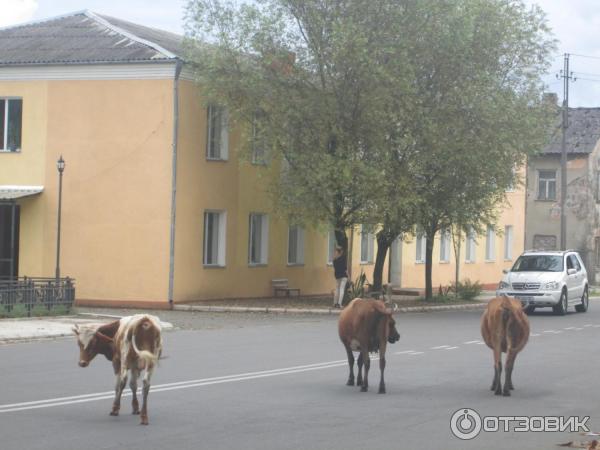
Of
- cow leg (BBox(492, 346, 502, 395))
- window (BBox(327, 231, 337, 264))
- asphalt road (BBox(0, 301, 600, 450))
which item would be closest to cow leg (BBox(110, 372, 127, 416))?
asphalt road (BBox(0, 301, 600, 450))

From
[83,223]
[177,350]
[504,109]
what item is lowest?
[177,350]

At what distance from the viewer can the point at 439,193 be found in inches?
1371

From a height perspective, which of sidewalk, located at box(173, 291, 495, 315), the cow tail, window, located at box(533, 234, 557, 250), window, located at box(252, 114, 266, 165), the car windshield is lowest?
sidewalk, located at box(173, 291, 495, 315)

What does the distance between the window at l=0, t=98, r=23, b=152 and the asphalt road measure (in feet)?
46.8

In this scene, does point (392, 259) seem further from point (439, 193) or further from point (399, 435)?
point (399, 435)

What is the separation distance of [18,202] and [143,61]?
19.2ft

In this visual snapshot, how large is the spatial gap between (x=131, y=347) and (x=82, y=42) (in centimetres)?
2516

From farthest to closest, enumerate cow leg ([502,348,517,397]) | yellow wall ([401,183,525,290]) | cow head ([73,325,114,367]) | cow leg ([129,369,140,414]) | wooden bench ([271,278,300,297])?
1. yellow wall ([401,183,525,290])
2. wooden bench ([271,278,300,297])
3. cow leg ([502,348,517,397])
4. cow head ([73,325,114,367])
5. cow leg ([129,369,140,414])

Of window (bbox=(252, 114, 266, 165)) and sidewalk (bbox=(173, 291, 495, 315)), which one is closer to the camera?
sidewalk (bbox=(173, 291, 495, 315))

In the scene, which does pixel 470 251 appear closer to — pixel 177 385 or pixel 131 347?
pixel 177 385

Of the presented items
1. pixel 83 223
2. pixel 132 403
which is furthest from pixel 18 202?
pixel 132 403

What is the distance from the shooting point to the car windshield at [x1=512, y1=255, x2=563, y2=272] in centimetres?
3419

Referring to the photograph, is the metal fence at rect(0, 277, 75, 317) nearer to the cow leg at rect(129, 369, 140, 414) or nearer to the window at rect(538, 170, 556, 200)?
the cow leg at rect(129, 369, 140, 414)

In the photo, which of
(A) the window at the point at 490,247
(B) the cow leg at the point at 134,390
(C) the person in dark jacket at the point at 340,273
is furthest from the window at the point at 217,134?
(B) the cow leg at the point at 134,390
